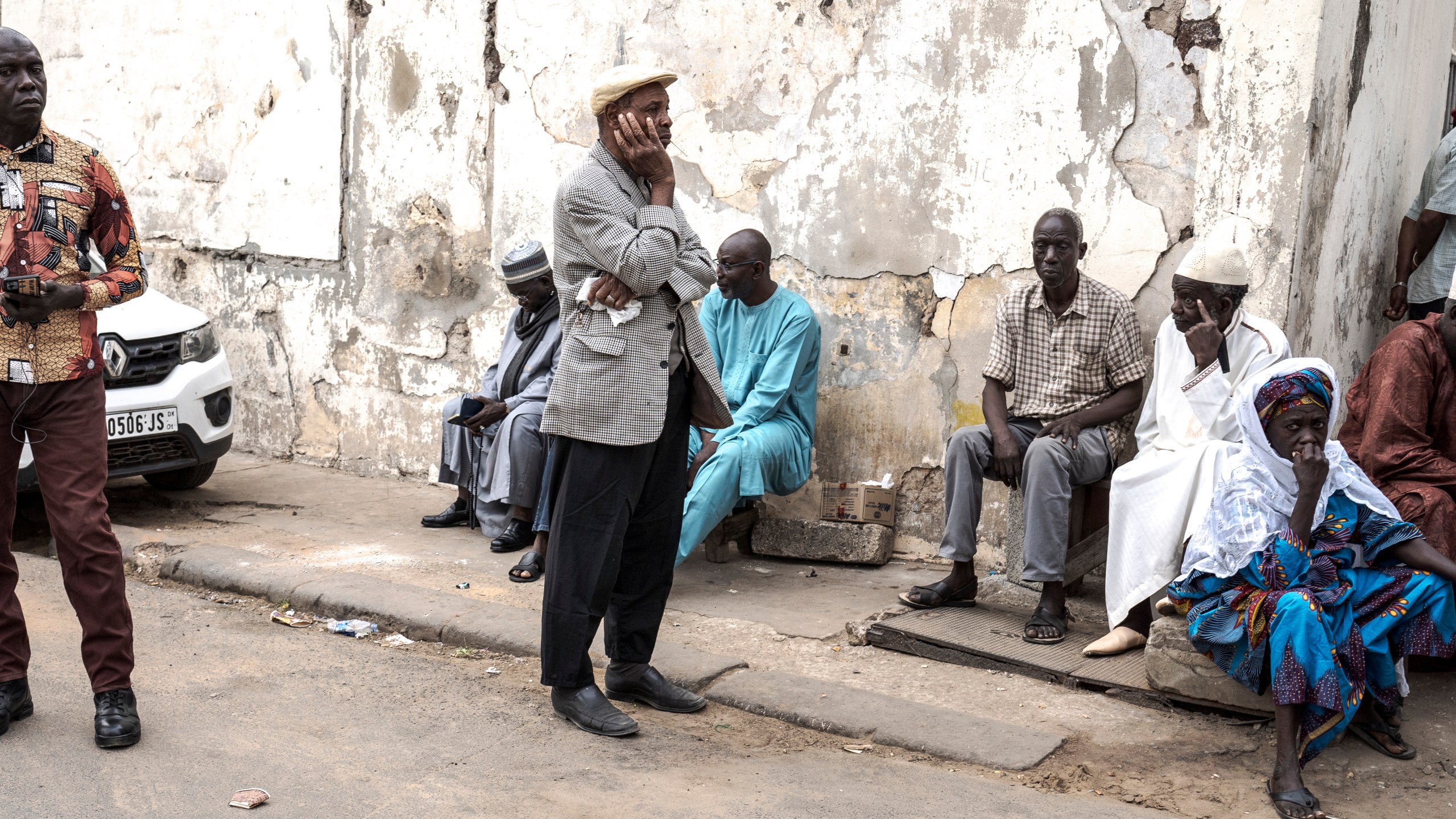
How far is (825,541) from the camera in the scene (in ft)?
18.6

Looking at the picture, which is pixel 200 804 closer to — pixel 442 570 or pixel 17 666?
pixel 17 666

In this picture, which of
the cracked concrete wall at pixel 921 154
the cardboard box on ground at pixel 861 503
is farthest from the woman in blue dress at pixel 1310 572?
the cardboard box on ground at pixel 861 503

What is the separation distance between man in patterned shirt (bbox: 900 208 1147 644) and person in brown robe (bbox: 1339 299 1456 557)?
835mm

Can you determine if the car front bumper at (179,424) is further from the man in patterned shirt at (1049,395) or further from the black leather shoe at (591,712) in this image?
the man in patterned shirt at (1049,395)

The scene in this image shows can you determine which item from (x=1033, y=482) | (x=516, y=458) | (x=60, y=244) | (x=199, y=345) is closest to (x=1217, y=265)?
(x=1033, y=482)

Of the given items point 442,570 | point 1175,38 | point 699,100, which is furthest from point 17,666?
point 1175,38

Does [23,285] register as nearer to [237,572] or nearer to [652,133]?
[652,133]

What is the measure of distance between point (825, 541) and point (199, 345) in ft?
10.7

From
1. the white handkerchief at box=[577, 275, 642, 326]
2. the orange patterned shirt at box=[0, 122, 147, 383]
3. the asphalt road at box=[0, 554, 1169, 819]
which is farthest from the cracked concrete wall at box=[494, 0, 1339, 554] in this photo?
the orange patterned shirt at box=[0, 122, 147, 383]

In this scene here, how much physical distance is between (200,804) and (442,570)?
7.79 feet

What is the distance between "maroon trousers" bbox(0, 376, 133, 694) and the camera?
3.35 m

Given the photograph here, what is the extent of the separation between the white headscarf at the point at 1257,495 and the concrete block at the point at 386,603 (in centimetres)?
258

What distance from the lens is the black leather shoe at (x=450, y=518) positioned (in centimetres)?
623

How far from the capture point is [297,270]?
7.45m
